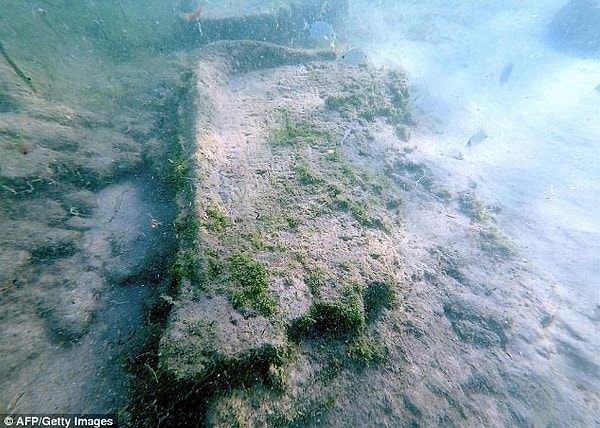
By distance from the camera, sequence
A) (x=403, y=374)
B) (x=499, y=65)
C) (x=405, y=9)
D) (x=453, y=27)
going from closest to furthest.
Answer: (x=403, y=374), (x=499, y=65), (x=453, y=27), (x=405, y=9)

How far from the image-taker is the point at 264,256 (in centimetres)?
300

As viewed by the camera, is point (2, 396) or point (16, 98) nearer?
point (2, 396)

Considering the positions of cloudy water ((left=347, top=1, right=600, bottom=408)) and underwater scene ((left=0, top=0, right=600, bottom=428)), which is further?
cloudy water ((left=347, top=1, right=600, bottom=408))

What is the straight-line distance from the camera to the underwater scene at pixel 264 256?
8.00 ft

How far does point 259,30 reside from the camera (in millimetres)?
10188

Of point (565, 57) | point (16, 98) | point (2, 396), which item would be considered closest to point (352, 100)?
point (16, 98)

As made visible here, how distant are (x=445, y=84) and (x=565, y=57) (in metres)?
10.3

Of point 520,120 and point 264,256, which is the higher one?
point 520,120

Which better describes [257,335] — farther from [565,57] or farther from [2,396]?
[565,57]

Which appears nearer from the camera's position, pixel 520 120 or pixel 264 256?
pixel 264 256

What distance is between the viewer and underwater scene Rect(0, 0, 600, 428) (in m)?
2.44

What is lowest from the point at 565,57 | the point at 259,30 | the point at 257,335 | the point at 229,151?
the point at 257,335

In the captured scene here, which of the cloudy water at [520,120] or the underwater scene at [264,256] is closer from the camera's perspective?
the underwater scene at [264,256]

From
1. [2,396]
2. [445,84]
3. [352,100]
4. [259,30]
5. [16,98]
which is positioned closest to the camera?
[2,396]
